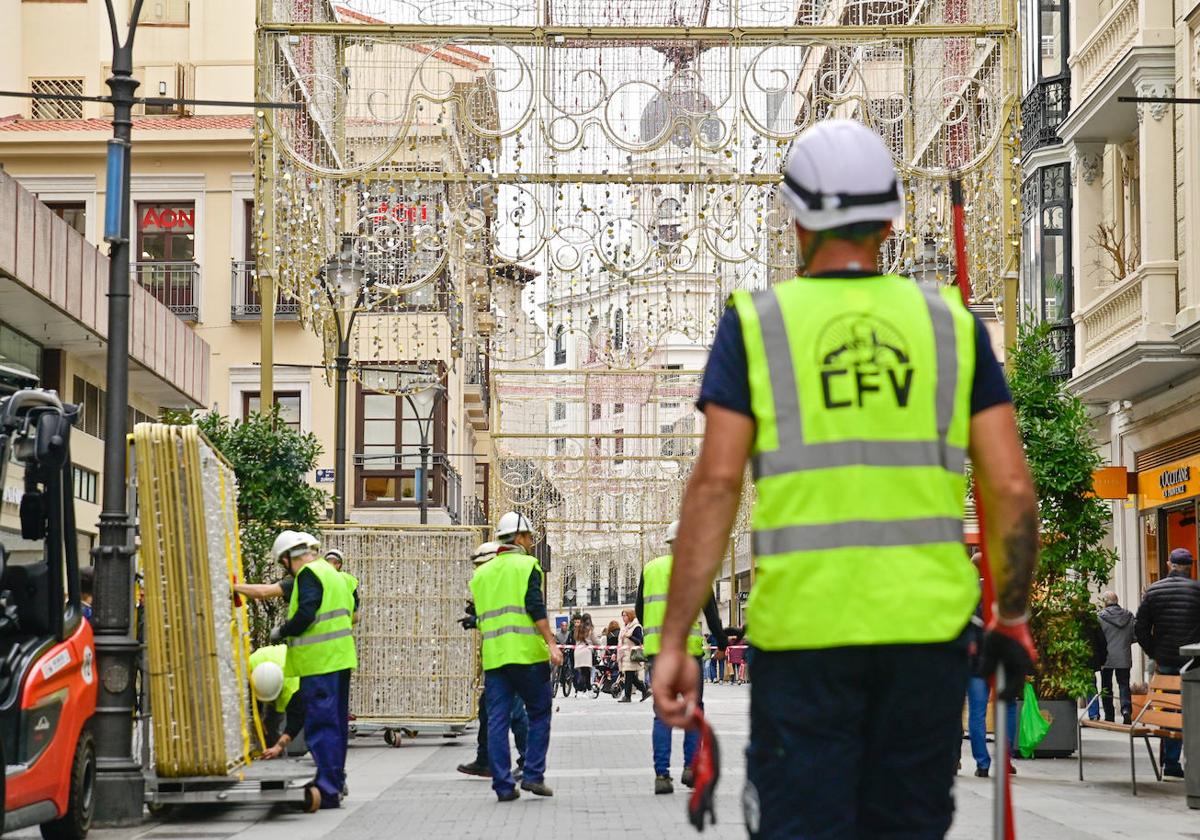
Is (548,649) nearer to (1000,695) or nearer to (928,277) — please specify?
(928,277)

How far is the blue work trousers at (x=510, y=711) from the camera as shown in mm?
14164

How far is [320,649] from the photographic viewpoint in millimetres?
13664

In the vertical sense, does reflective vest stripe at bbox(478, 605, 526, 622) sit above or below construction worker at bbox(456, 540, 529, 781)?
above

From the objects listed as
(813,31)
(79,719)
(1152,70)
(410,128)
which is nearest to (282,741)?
(79,719)

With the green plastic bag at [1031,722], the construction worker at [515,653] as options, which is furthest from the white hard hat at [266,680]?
the green plastic bag at [1031,722]

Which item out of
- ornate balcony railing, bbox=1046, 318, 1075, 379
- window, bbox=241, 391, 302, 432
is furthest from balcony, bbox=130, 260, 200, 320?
ornate balcony railing, bbox=1046, 318, 1075, 379

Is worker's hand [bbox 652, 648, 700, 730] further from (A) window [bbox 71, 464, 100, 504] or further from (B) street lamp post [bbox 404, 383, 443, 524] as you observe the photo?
(A) window [bbox 71, 464, 100, 504]

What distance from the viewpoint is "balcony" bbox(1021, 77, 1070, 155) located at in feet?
110

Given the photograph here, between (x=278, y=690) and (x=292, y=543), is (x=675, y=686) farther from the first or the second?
(x=278, y=690)

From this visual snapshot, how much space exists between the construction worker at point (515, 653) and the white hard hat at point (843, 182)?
32.5 feet

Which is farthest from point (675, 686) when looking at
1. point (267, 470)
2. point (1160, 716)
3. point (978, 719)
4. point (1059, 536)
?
point (267, 470)

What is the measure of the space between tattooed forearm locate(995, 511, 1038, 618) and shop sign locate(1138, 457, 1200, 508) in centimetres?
2360

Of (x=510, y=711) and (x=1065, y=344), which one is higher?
(x=1065, y=344)

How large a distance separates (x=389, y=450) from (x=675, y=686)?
164 ft
